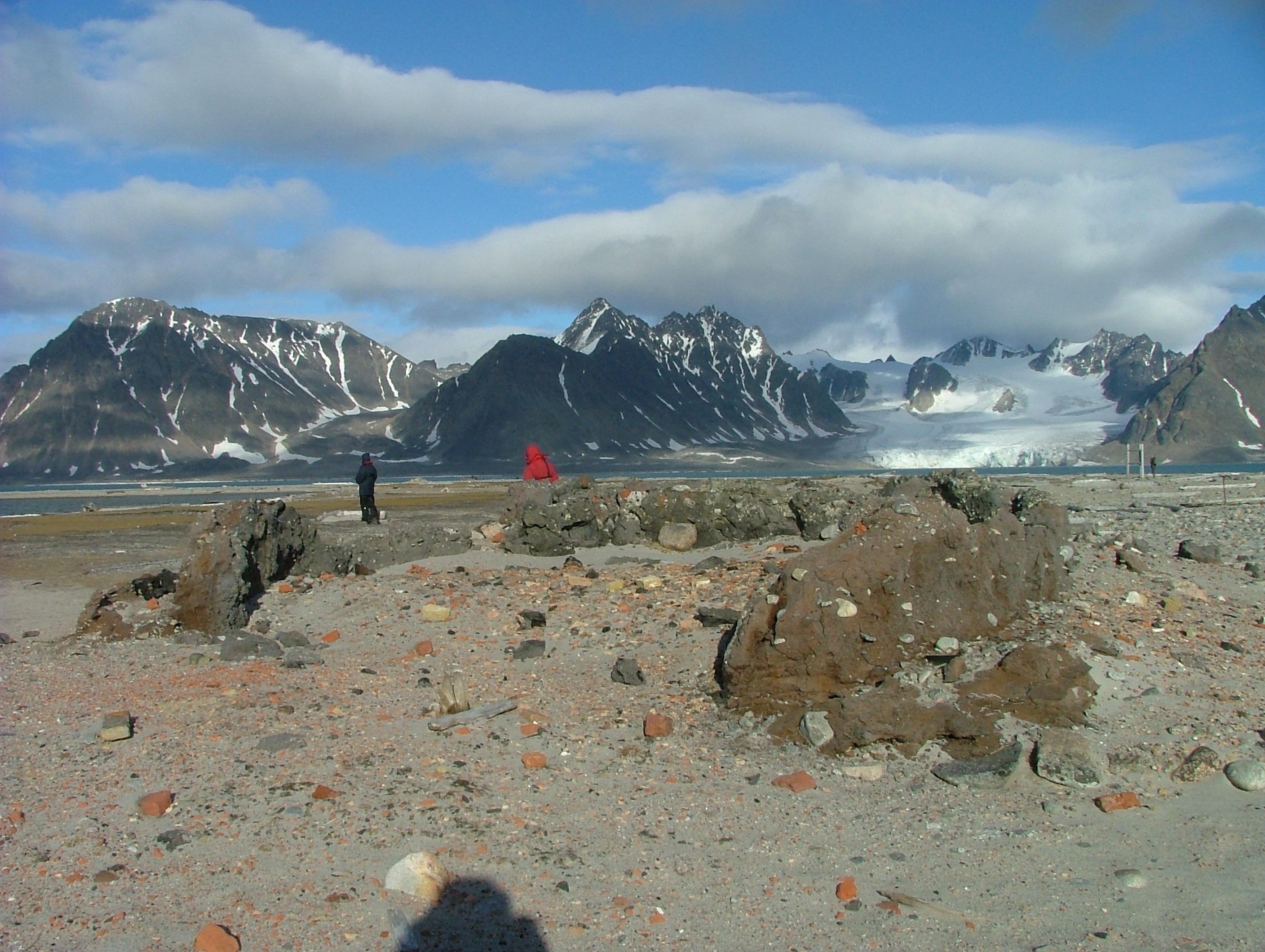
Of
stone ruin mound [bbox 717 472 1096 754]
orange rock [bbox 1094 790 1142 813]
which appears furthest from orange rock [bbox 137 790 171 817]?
orange rock [bbox 1094 790 1142 813]

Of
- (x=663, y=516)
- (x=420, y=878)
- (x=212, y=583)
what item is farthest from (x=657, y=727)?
(x=663, y=516)

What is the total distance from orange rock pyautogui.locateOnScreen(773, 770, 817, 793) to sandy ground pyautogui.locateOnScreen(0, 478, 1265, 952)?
0.10 metres

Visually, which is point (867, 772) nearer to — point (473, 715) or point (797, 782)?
point (797, 782)

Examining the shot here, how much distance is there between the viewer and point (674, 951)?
5059mm

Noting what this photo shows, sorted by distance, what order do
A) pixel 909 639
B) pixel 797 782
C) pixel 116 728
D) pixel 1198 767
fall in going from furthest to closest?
pixel 909 639, pixel 116 728, pixel 797 782, pixel 1198 767

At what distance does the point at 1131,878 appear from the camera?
5.64 metres

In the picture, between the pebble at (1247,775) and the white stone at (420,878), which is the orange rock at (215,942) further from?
the pebble at (1247,775)

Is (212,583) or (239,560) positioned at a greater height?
(239,560)

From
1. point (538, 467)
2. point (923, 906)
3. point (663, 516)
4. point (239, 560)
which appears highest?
point (538, 467)

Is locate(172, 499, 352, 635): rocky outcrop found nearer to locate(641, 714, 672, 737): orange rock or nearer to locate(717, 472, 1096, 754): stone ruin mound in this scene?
locate(641, 714, 672, 737): orange rock

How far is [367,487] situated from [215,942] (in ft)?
78.1

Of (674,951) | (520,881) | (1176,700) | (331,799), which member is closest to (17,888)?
(331,799)

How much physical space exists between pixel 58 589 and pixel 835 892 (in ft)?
55.0

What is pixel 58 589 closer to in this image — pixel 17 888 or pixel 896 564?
pixel 17 888
